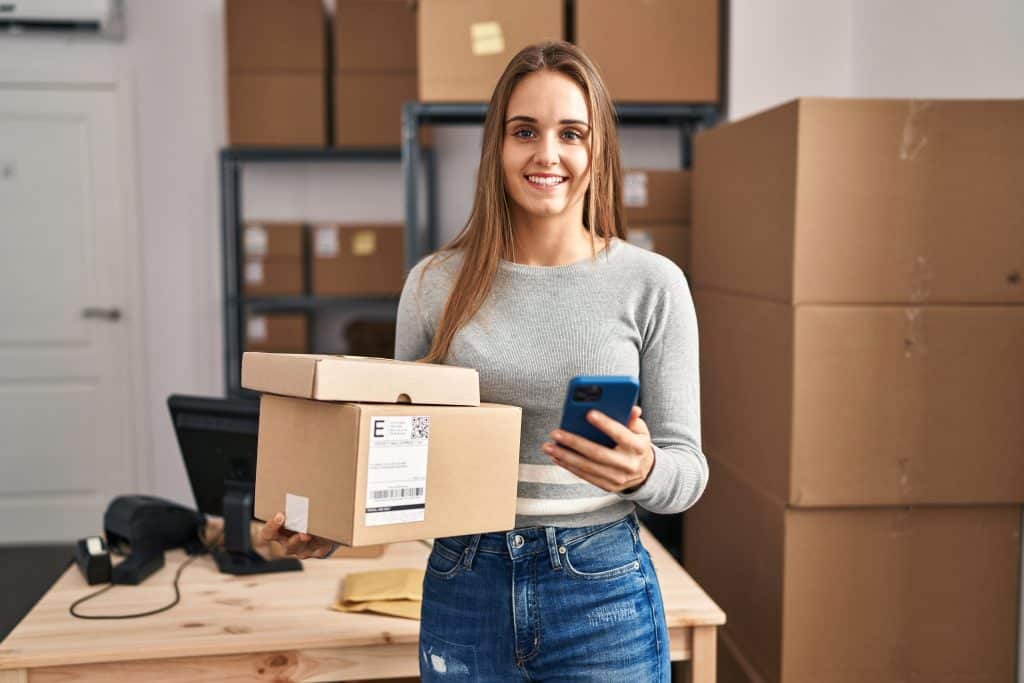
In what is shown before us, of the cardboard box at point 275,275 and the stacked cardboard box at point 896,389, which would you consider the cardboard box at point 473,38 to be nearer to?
the stacked cardboard box at point 896,389

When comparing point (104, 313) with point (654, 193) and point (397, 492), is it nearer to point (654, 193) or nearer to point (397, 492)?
point (654, 193)

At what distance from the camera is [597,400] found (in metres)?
0.93

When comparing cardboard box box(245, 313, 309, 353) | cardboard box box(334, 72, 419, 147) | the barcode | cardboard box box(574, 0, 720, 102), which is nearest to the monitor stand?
the barcode

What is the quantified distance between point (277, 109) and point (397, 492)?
2.78 meters

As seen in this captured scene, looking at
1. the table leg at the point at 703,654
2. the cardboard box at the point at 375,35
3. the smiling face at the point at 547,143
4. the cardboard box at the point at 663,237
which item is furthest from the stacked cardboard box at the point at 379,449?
the cardboard box at the point at 375,35

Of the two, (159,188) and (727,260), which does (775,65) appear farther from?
(159,188)

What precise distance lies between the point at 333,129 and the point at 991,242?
98.4 inches

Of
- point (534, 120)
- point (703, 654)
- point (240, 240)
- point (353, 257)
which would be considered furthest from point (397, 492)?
point (240, 240)

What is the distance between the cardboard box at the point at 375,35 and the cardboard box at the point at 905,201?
1997 millimetres

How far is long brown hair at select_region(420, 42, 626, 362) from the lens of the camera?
1.17m

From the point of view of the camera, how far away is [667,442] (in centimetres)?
113

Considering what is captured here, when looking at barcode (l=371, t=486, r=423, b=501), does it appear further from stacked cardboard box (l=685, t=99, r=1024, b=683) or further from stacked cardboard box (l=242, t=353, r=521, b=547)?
stacked cardboard box (l=685, t=99, r=1024, b=683)

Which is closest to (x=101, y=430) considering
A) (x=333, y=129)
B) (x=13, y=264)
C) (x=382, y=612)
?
(x=13, y=264)

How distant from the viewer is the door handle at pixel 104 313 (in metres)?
3.95
